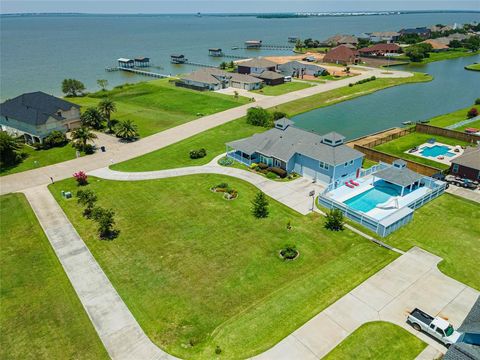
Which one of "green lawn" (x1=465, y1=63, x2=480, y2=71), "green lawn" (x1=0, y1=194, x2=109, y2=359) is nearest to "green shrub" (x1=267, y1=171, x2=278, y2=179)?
"green lawn" (x1=0, y1=194, x2=109, y2=359)

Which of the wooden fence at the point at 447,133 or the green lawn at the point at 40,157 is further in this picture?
the wooden fence at the point at 447,133

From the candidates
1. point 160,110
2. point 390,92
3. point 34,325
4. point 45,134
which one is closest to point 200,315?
point 34,325

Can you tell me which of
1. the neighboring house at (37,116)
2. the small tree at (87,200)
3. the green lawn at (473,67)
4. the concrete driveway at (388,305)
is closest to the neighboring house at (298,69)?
the green lawn at (473,67)

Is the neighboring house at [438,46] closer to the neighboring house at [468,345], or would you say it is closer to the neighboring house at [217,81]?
the neighboring house at [217,81]

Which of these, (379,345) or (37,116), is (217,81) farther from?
(379,345)

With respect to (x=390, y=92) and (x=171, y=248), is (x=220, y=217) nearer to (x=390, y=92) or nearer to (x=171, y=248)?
(x=171, y=248)
